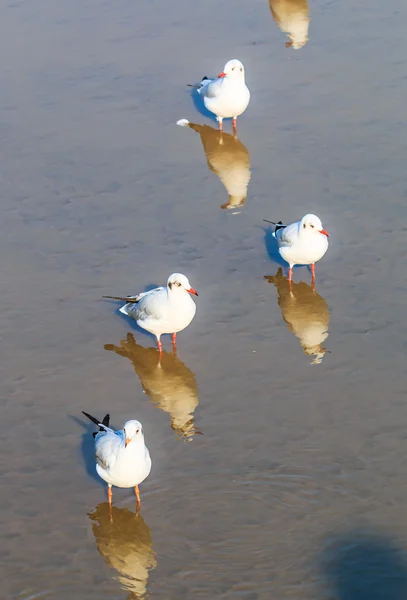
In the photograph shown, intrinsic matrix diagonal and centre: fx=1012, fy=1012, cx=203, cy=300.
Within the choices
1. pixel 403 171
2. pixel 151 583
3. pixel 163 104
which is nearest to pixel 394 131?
pixel 403 171

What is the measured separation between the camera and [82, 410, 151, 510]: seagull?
865cm

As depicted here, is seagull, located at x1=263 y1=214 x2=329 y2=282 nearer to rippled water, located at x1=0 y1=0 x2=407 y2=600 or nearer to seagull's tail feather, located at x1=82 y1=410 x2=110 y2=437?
rippled water, located at x1=0 y1=0 x2=407 y2=600

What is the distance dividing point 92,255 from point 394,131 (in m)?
4.94

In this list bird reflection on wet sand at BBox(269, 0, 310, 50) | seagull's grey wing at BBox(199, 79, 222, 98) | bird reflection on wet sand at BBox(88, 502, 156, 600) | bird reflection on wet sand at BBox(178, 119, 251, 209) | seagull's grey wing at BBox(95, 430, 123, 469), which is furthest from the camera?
bird reflection on wet sand at BBox(269, 0, 310, 50)

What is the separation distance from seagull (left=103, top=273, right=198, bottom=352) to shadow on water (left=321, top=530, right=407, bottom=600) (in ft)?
10.7

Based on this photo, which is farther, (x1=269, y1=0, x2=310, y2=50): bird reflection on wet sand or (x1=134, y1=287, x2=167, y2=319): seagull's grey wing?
(x1=269, y1=0, x2=310, y2=50): bird reflection on wet sand

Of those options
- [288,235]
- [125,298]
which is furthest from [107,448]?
[288,235]

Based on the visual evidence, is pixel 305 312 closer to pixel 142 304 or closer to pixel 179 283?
pixel 179 283

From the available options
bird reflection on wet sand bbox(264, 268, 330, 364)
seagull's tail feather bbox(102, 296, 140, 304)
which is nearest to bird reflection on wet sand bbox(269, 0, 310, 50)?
bird reflection on wet sand bbox(264, 268, 330, 364)

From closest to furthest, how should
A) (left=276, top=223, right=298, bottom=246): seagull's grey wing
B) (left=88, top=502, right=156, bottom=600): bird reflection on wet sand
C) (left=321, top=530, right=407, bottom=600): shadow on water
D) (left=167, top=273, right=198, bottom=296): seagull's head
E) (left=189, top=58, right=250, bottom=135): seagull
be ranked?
(left=321, top=530, right=407, bottom=600): shadow on water
(left=88, top=502, right=156, bottom=600): bird reflection on wet sand
(left=167, top=273, right=198, bottom=296): seagull's head
(left=276, top=223, right=298, bottom=246): seagull's grey wing
(left=189, top=58, right=250, bottom=135): seagull

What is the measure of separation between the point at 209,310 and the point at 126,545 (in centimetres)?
355

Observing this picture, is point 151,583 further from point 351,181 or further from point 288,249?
point 351,181

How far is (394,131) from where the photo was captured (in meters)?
14.5

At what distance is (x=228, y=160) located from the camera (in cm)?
1459
